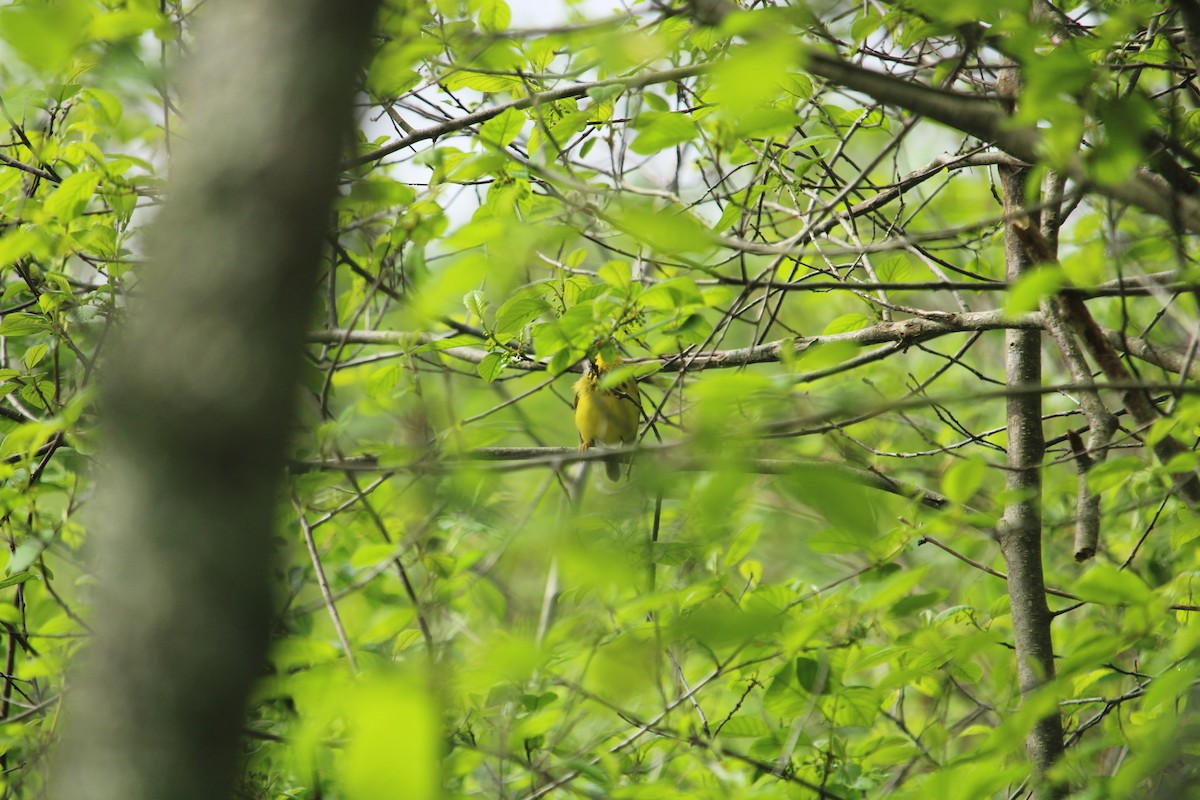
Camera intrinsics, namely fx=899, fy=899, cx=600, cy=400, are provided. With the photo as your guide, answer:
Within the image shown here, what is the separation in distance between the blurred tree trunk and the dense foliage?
123 mm

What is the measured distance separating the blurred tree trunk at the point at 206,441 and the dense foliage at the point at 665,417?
0.12 metres

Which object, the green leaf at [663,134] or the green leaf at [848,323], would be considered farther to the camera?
the green leaf at [848,323]

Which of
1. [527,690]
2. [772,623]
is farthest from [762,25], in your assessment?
[527,690]

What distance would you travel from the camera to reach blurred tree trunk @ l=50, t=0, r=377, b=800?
88 cm

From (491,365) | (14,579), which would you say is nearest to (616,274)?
(491,365)

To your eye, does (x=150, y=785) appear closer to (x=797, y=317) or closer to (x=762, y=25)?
(x=762, y=25)

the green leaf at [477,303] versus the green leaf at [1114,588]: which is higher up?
the green leaf at [477,303]

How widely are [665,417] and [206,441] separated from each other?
2.05 meters

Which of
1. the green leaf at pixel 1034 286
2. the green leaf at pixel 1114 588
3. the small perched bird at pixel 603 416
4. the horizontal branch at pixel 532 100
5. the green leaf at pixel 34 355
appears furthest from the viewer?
the small perched bird at pixel 603 416

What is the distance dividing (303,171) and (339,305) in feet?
8.63

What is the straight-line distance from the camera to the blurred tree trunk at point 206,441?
0.88 metres

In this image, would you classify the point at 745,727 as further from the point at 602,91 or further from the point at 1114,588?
the point at 602,91

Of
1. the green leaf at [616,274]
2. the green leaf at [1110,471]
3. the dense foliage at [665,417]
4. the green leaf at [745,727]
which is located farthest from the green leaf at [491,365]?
the green leaf at [1110,471]

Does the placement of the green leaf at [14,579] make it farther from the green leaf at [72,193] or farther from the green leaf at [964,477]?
the green leaf at [964,477]
